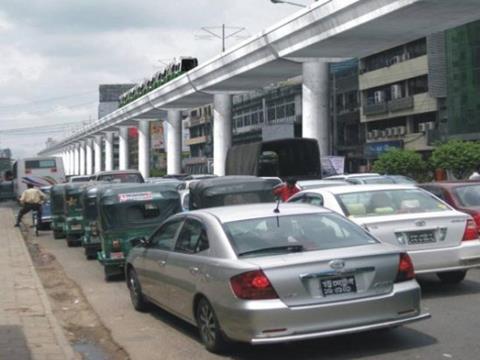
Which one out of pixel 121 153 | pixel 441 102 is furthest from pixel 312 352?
pixel 121 153

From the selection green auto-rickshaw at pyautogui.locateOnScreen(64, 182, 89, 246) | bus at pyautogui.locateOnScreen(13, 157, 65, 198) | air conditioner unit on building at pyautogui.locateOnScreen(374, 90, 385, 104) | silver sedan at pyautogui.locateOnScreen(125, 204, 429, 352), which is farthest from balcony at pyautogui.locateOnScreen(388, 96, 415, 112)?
silver sedan at pyautogui.locateOnScreen(125, 204, 429, 352)

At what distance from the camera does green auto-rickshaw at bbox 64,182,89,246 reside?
2098 centimetres

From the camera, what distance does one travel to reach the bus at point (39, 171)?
45281 mm

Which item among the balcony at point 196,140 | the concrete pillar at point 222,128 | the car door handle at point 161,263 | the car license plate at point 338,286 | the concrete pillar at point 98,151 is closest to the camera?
the car license plate at point 338,286

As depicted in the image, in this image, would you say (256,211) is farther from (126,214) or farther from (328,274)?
(126,214)

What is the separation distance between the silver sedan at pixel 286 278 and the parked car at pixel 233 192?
223 inches

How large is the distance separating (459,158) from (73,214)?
27.1m

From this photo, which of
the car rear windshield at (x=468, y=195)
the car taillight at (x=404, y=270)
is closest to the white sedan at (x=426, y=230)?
the car rear windshield at (x=468, y=195)

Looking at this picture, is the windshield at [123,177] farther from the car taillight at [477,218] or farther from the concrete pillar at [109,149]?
the concrete pillar at [109,149]

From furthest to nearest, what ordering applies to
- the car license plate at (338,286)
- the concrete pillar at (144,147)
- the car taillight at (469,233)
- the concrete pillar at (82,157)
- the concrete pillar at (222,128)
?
the concrete pillar at (82,157) < the concrete pillar at (144,147) < the concrete pillar at (222,128) < the car taillight at (469,233) < the car license plate at (338,286)

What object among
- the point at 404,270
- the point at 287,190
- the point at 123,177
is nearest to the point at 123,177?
the point at 123,177

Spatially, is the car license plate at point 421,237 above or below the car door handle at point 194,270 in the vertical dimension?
above

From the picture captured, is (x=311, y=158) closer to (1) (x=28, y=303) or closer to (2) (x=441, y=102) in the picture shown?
(1) (x=28, y=303)

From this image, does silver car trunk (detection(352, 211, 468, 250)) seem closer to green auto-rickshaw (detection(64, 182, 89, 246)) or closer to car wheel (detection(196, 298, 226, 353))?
car wheel (detection(196, 298, 226, 353))
